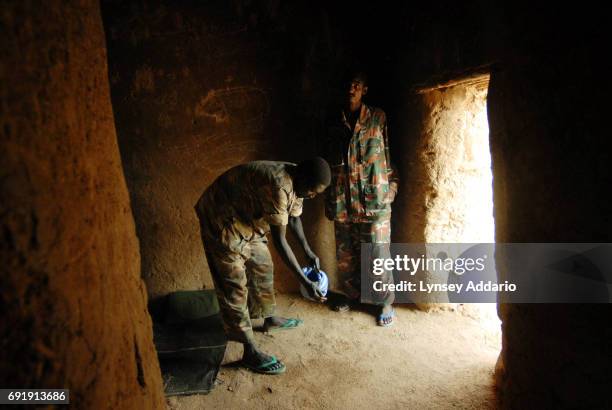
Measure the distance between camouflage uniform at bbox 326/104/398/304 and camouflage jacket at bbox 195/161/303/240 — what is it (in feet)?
2.61

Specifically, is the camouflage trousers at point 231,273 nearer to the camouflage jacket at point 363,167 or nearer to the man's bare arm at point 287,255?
the man's bare arm at point 287,255

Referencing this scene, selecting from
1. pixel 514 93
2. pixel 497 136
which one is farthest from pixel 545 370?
pixel 514 93

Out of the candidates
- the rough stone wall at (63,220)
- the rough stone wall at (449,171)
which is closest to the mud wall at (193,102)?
the rough stone wall at (449,171)

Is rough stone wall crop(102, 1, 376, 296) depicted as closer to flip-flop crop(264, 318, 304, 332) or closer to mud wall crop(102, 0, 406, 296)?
mud wall crop(102, 0, 406, 296)

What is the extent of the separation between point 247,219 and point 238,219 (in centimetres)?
6

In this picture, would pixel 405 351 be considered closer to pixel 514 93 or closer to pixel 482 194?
pixel 482 194

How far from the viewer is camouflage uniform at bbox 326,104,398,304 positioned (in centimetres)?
305

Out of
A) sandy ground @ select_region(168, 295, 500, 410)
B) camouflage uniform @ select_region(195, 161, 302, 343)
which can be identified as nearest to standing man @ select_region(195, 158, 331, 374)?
camouflage uniform @ select_region(195, 161, 302, 343)

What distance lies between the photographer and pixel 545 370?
1529 millimetres

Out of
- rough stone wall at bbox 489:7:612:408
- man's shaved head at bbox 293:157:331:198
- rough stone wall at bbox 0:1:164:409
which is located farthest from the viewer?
man's shaved head at bbox 293:157:331:198

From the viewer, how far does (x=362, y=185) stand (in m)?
3.08

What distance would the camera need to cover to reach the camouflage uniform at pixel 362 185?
3.05m

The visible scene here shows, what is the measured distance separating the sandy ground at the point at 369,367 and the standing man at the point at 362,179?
321 millimetres

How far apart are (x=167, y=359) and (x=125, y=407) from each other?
1.95 meters
